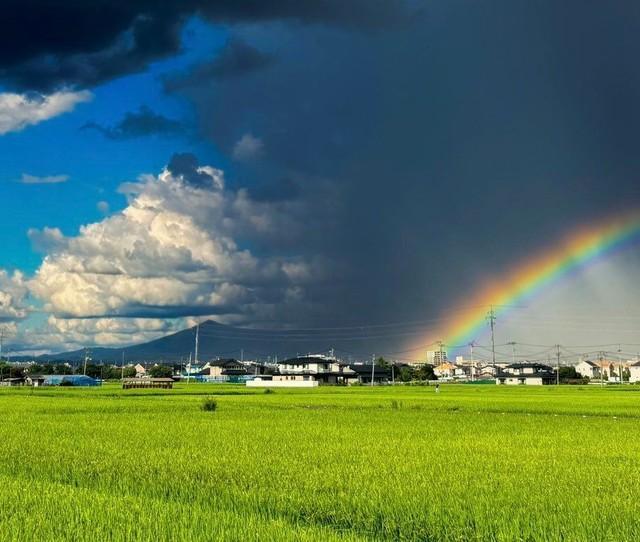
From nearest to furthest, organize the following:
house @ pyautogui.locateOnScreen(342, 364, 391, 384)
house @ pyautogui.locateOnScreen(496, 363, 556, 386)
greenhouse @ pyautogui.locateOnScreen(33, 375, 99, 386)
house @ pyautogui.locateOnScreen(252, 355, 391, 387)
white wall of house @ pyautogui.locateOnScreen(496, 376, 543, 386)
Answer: greenhouse @ pyautogui.locateOnScreen(33, 375, 99, 386) < house @ pyautogui.locateOnScreen(252, 355, 391, 387) < white wall of house @ pyautogui.locateOnScreen(496, 376, 543, 386) < house @ pyautogui.locateOnScreen(342, 364, 391, 384) < house @ pyautogui.locateOnScreen(496, 363, 556, 386)

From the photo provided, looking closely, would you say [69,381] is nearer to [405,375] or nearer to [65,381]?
[65,381]

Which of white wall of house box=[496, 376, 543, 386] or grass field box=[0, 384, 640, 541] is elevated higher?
white wall of house box=[496, 376, 543, 386]

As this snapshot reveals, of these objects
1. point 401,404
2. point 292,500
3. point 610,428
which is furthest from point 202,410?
point 292,500

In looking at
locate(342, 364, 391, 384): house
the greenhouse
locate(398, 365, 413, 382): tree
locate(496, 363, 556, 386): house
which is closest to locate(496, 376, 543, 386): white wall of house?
locate(496, 363, 556, 386): house

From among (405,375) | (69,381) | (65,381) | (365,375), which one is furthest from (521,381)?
(65,381)

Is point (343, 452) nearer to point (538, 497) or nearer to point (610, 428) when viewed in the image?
point (538, 497)

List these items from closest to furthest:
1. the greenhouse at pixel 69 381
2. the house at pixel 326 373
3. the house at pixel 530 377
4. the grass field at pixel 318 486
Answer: the grass field at pixel 318 486, the greenhouse at pixel 69 381, the house at pixel 326 373, the house at pixel 530 377

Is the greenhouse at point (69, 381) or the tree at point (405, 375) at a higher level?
the tree at point (405, 375)

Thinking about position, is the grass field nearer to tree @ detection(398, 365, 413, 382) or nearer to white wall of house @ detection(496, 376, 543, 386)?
white wall of house @ detection(496, 376, 543, 386)

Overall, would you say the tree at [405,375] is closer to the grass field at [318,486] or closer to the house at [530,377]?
the house at [530,377]

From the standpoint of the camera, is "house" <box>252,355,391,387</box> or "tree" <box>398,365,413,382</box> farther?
"tree" <box>398,365,413,382</box>

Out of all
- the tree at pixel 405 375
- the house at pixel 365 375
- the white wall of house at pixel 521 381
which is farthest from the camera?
the tree at pixel 405 375

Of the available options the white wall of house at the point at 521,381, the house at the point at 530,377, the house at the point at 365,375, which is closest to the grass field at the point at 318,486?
the house at the point at 365,375

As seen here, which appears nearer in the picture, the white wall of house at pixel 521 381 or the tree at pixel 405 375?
the white wall of house at pixel 521 381
